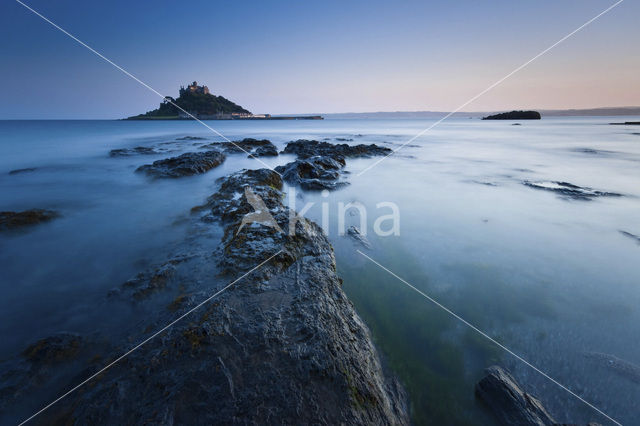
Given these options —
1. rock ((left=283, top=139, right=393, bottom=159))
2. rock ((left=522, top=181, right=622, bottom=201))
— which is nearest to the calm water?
rock ((left=522, top=181, right=622, bottom=201))

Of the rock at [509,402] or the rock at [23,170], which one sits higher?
the rock at [23,170]

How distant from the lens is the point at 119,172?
35.7 ft

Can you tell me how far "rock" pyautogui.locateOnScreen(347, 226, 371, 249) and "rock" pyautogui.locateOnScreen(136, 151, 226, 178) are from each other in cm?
754

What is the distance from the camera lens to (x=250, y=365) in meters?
1.90

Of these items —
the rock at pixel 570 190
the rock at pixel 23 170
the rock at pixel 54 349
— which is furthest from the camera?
the rock at pixel 23 170

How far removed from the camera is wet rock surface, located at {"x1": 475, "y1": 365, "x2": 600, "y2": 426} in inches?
80.5

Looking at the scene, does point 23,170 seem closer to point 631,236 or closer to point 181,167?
point 181,167

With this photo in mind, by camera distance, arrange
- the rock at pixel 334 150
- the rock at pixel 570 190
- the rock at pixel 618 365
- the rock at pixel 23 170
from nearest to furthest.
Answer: the rock at pixel 618 365 < the rock at pixel 570 190 < the rock at pixel 23 170 < the rock at pixel 334 150

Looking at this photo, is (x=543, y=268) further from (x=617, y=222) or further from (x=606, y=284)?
(x=617, y=222)

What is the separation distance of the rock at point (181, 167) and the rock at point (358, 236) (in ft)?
24.7

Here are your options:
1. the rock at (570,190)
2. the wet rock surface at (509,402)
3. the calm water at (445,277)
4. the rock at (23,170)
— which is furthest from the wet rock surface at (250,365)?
the rock at (23,170)

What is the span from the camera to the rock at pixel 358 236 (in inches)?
194

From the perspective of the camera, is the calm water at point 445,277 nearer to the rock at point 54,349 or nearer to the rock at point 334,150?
the rock at point 54,349

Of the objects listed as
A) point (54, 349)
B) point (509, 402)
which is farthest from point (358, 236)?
point (54, 349)
